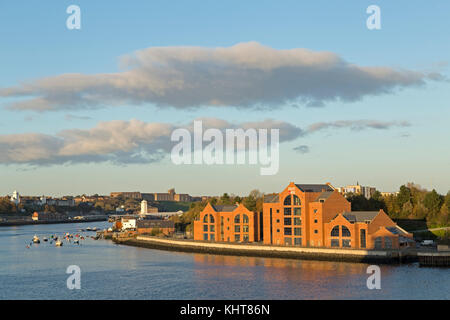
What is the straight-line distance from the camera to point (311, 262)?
276 ft

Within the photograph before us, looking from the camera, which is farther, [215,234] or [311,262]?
[215,234]

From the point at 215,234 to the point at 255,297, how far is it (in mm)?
54683

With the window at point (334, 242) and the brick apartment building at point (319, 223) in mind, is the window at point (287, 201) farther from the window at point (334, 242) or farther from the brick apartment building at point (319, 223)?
the window at point (334, 242)

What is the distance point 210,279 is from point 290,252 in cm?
2571

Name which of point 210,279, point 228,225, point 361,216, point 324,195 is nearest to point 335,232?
point 361,216

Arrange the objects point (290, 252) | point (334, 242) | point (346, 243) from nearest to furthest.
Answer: point (346, 243) < point (334, 242) < point (290, 252)

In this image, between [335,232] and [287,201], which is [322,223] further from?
[287,201]

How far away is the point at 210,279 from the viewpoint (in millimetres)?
68938

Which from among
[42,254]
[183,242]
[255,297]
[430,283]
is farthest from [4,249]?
[430,283]

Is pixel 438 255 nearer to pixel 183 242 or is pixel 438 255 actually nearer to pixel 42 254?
pixel 183 242

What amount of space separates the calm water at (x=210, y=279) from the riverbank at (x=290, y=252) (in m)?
3.19

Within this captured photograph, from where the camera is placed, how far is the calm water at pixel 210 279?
58.8m

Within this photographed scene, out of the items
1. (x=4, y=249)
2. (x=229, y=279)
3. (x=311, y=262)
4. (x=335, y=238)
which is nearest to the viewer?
(x=229, y=279)

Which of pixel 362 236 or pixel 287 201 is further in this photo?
pixel 287 201
